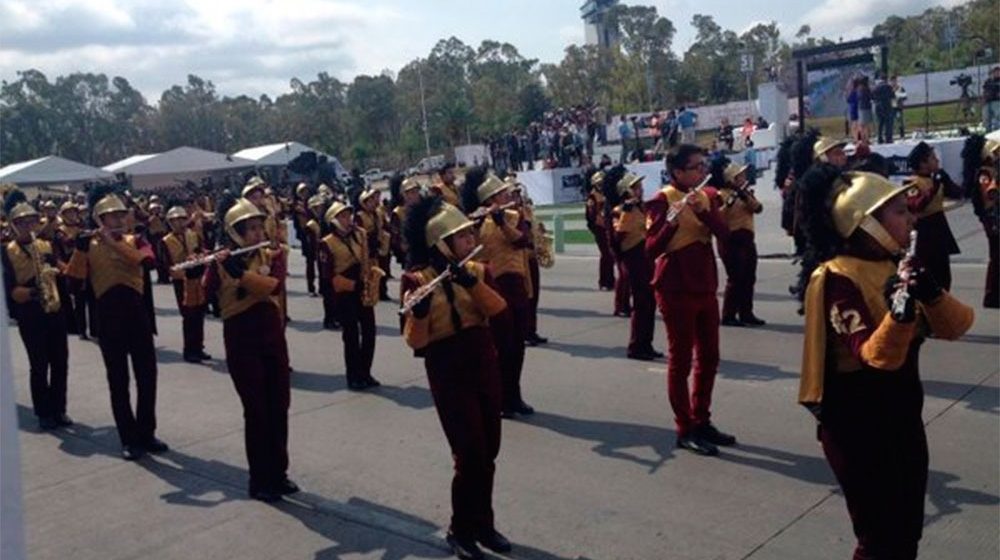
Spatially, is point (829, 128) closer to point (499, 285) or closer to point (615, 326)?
point (615, 326)

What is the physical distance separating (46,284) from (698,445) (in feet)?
19.9

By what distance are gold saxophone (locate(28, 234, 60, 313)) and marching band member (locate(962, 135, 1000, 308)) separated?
31.4ft

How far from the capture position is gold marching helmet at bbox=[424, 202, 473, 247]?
575 cm

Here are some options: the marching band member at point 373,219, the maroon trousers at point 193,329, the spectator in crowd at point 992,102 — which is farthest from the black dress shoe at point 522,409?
the spectator in crowd at point 992,102

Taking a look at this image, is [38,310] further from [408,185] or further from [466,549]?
[466,549]

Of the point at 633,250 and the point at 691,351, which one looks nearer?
the point at 691,351

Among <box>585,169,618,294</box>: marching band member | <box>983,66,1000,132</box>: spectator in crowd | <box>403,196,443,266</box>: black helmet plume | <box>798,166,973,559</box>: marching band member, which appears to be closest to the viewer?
<box>798,166,973,559</box>: marching band member

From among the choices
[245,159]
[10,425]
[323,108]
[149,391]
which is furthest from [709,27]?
[10,425]

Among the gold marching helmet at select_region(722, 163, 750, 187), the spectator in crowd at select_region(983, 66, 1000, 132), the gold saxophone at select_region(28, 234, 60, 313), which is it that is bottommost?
the gold saxophone at select_region(28, 234, 60, 313)

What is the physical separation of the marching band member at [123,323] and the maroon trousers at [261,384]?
5.25 ft

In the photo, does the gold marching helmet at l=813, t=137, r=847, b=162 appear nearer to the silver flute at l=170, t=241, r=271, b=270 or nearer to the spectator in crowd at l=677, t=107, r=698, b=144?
the silver flute at l=170, t=241, r=271, b=270

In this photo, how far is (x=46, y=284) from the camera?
9242mm

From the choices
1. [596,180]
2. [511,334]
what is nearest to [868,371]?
[511,334]

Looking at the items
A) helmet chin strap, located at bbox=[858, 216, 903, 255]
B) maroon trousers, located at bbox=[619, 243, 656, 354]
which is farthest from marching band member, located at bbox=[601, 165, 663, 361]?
helmet chin strap, located at bbox=[858, 216, 903, 255]
